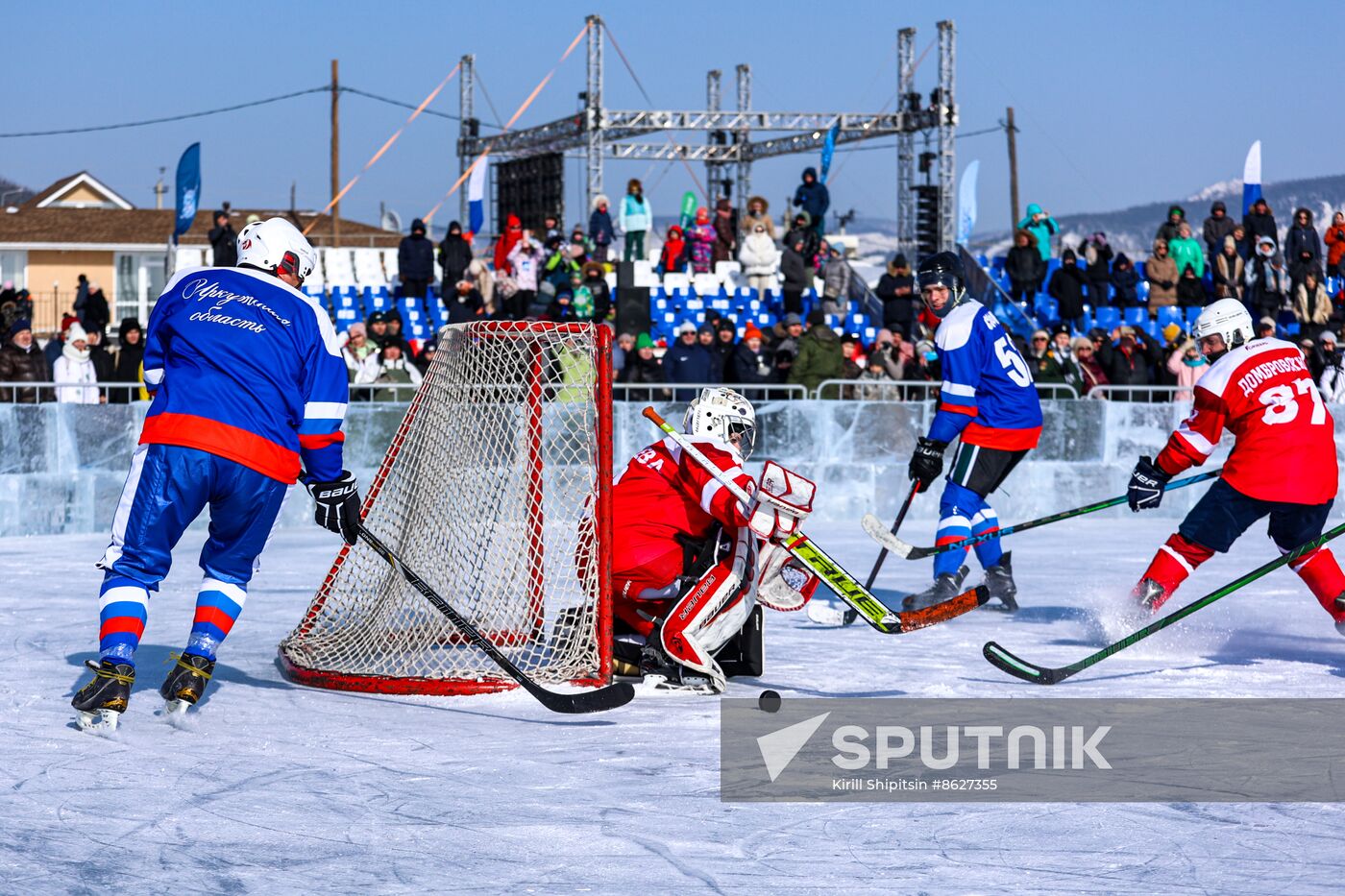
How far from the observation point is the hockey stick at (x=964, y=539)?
5.16 meters

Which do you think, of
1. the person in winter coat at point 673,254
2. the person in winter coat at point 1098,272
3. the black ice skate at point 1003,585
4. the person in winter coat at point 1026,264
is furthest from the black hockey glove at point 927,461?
the person in winter coat at point 673,254

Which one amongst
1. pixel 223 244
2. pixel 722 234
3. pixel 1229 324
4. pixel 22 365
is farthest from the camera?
pixel 722 234

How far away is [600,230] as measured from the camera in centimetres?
1551

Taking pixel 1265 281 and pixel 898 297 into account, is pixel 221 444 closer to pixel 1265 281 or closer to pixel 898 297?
pixel 898 297

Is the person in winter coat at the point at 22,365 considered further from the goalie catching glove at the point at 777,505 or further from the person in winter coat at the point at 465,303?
the goalie catching glove at the point at 777,505

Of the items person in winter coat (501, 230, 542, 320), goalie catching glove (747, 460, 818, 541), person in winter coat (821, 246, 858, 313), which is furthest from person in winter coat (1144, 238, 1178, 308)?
goalie catching glove (747, 460, 818, 541)

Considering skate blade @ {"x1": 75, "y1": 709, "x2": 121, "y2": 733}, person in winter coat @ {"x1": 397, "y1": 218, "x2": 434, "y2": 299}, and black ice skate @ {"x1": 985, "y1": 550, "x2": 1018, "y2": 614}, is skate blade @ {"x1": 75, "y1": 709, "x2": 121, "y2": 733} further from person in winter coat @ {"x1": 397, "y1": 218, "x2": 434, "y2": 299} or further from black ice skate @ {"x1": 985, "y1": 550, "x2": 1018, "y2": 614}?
person in winter coat @ {"x1": 397, "y1": 218, "x2": 434, "y2": 299}

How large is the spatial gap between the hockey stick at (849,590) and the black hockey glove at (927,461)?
1709mm

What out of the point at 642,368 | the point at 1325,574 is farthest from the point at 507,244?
the point at 1325,574

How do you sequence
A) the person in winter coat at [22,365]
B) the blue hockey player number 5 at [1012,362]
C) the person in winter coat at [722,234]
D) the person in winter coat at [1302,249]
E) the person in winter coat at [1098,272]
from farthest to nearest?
the person in winter coat at [722,234]
the person in winter coat at [1098,272]
the person in winter coat at [1302,249]
the person in winter coat at [22,365]
the blue hockey player number 5 at [1012,362]

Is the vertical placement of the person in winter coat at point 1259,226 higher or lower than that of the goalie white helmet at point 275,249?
higher

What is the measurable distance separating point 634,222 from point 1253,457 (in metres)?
10.7

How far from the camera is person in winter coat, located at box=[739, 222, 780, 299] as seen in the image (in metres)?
14.7

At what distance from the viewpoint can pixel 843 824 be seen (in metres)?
3.12
